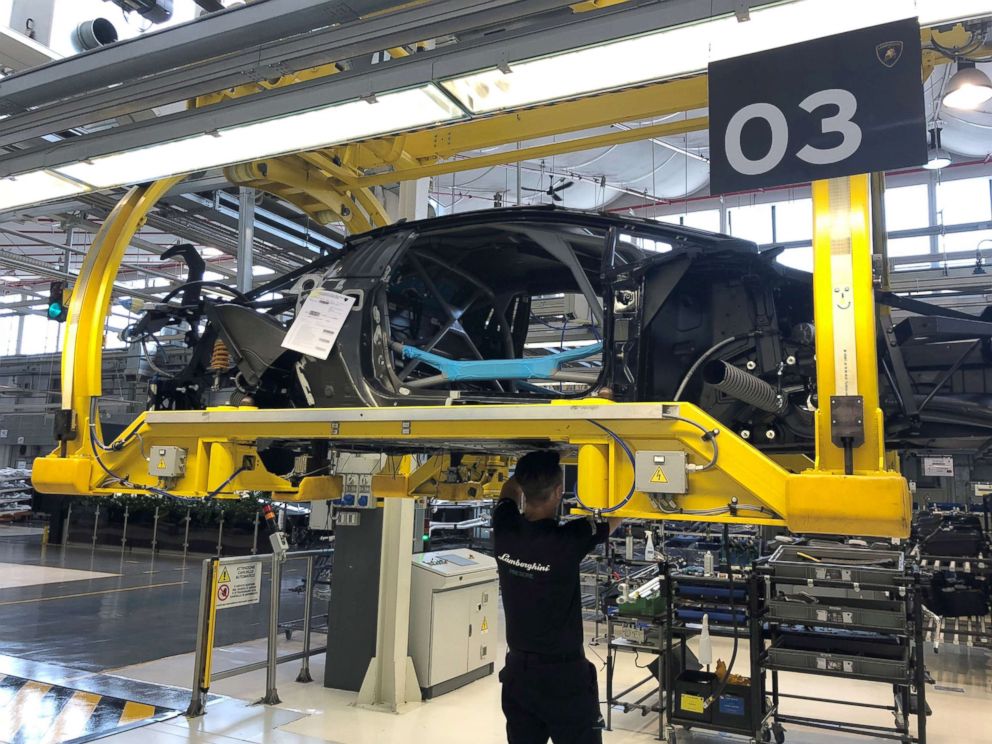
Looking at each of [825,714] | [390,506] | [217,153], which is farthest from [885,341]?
[825,714]

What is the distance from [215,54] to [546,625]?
8.13ft

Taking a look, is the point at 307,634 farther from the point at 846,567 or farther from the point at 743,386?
the point at 743,386

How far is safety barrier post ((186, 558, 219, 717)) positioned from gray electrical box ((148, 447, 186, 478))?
301 centimetres

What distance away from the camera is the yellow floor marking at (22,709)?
5.33 metres

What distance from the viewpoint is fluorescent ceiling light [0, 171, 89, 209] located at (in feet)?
11.5

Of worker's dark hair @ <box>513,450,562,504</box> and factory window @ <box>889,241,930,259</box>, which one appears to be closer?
worker's dark hair @ <box>513,450,562,504</box>

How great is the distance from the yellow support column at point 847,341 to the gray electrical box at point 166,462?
94.2 inches

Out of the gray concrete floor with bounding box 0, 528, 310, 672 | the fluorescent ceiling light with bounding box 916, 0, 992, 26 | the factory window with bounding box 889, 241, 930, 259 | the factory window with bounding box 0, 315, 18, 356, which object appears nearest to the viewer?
the fluorescent ceiling light with bounding box 916, 0, 992, 26

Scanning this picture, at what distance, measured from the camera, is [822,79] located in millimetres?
2170

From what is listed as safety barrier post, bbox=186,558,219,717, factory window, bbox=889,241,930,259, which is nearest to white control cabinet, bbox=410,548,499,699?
safety barrier post, bbox=186,558,219,717

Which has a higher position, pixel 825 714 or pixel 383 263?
pixel 383 263

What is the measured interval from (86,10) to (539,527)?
421 centimetres

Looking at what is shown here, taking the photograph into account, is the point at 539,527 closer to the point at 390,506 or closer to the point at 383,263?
the point at 383,263

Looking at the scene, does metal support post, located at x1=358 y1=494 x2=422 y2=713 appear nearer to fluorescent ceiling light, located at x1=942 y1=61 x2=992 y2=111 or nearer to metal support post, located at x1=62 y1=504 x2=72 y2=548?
fluorescent ceiling light, located at x1=942 y1=61 x2=992 y2=111
